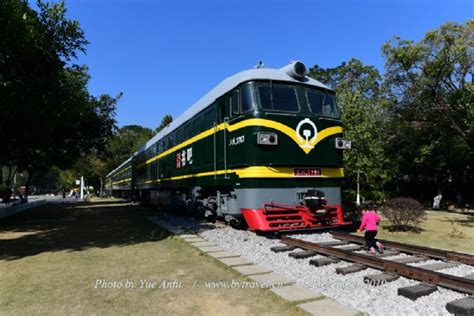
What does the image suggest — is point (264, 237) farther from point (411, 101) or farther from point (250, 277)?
point (411, 101)

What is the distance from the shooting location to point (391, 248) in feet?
27.8

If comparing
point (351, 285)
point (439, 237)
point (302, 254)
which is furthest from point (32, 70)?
point (439, 237)

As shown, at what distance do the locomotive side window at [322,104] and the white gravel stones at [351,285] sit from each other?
394 centimetres

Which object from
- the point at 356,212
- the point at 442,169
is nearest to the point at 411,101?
the point at 442,169

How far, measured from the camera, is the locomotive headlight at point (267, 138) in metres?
9.34

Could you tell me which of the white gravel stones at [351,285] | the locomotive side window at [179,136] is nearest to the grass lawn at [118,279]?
the white gravel stones at [351,285]

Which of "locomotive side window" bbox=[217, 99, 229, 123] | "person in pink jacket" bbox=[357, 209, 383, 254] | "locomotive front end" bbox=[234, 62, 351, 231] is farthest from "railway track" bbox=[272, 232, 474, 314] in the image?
"locomotive side window" bbox=[217, 99, 229, 123]

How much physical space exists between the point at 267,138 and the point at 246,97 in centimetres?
128

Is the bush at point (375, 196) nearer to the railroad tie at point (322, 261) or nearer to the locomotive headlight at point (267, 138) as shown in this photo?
the locomotive headlight at point (267, 138)

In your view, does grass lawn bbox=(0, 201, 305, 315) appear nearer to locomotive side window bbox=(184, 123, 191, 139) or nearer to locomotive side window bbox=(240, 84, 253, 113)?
locomotive side window bbox=(240, 84, 253, 113)

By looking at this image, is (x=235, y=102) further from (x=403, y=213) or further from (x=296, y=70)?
(x=403, y=213)

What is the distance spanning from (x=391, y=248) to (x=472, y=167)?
937 inches

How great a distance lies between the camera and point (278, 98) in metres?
10.1

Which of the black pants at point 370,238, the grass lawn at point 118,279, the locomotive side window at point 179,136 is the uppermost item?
the locomotive side window at point 179,136
